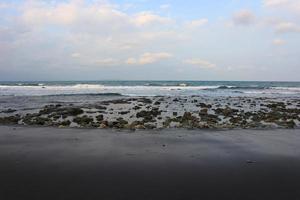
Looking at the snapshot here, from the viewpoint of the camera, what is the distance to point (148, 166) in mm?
6590

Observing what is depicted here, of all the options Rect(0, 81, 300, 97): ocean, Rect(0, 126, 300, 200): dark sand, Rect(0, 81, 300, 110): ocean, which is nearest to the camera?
Rect(0, 126, 300, 200): dark sand

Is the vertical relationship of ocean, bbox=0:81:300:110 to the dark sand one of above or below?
below

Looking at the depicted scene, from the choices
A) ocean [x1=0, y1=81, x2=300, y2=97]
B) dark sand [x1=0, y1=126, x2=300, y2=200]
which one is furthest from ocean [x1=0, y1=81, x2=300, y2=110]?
dark sand [x1=0, y1=126, x2=300, y2=200]

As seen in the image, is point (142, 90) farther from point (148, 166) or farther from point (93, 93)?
point (148, 166)

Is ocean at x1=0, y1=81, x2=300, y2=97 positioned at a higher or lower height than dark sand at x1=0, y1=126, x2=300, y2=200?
lower

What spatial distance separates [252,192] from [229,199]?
47cm

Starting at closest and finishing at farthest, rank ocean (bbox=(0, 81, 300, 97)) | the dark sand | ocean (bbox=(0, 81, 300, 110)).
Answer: the dark sand, ocean (bbox=(0, 81, 300, 110)), ocean (bbox=(0, 81, 300, 97))

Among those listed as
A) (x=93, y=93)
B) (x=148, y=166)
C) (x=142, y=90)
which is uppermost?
(x=148, y=166)

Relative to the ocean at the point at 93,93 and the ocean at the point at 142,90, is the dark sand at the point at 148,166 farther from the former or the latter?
the ocean at the point at 142,90

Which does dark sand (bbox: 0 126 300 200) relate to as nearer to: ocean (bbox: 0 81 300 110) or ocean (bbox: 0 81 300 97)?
ocean (bbox: 0 81 300 110)

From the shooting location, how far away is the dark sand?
5168 mm

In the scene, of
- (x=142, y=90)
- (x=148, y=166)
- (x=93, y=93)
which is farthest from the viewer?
(x=142, y=90)

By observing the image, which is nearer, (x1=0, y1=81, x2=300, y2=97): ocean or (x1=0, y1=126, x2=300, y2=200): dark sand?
(x1=0, y1=126, x2=300, y2=200): dark sand

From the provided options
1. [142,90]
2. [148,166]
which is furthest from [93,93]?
[148,166]
